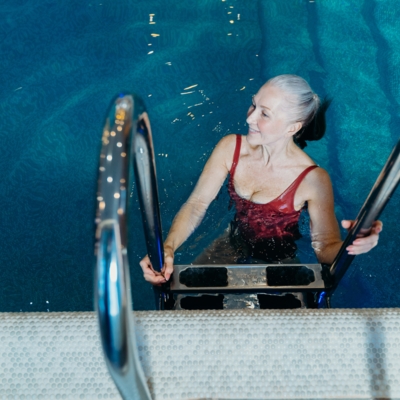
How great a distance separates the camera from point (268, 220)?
8.26ft

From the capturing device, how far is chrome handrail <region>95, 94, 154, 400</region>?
727mm

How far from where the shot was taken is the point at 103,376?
4.00 ft

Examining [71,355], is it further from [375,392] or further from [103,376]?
[375,392]

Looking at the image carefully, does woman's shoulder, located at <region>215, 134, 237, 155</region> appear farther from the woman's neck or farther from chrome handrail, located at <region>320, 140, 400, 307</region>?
chrome handrail, located at <region>320, 140, 400, 307</region>

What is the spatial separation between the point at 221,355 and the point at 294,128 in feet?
4.42

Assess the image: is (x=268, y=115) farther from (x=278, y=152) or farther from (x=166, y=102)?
(x=166, y=102)

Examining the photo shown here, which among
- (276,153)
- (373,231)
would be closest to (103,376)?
(373,231)

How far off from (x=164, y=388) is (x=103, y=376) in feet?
0.51

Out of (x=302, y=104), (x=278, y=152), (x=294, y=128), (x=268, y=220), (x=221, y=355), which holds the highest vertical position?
(x=302, y=104)

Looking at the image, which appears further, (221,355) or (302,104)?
(302,104)

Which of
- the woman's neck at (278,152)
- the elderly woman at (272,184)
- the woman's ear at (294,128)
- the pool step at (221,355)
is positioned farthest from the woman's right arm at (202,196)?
the pool step at (221,355)

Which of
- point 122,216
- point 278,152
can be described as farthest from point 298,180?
point 122,216

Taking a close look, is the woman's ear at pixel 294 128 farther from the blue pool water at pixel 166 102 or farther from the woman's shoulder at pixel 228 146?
the blue pool water at pixel 166 102

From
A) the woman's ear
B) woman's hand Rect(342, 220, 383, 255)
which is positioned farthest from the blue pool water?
woman's hand Rect(342, 220, 383, 255)
